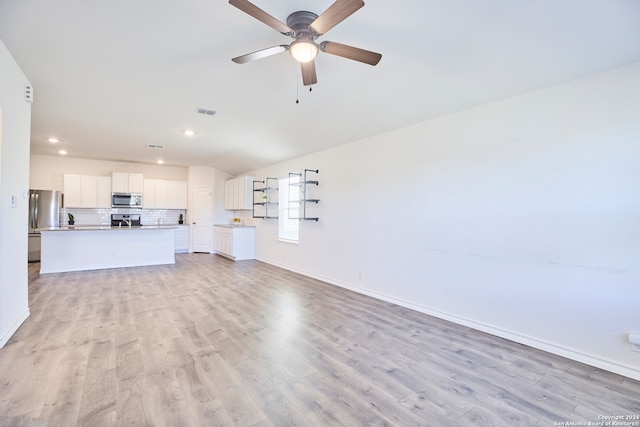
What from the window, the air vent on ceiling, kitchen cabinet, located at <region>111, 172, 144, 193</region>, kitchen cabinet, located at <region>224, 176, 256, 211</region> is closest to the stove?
kitchen cabinet, located at <region>111, 172, 144, 193</region>

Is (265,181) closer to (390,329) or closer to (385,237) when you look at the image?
(385,237)

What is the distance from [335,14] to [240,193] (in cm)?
674

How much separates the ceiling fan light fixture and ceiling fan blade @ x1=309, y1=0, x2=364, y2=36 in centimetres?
9

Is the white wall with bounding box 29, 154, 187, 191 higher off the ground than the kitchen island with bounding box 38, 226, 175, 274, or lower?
higher

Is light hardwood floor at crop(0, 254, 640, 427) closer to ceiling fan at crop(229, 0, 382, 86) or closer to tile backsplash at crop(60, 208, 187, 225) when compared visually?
ceiling fan at crop(229, 0, 382, 86)

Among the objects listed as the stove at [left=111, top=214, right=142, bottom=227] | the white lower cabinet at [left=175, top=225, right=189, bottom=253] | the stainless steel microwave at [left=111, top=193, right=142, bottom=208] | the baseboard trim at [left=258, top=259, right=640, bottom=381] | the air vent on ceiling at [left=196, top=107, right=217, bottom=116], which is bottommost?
the baseboard trim at [left=258, top=259, right=640, bottom=381]

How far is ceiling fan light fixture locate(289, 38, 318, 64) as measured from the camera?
6.96 ft

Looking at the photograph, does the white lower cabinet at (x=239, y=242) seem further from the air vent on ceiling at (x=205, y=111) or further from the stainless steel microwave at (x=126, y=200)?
the air vent on ceiling at (x=205, y=111)

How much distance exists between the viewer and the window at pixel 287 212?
20.9 feet

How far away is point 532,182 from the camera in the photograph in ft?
9.34

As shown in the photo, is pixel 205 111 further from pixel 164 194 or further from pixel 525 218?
pixel 164 194

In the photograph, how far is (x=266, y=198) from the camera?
729 cm

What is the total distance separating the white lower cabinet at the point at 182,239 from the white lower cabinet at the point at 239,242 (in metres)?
1.73

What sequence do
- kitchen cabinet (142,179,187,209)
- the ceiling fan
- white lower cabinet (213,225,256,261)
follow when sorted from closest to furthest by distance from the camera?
the ceiling fan < white lower cabinet (213,225,256,261) < kitchen cabinet (142,179,187,209)
